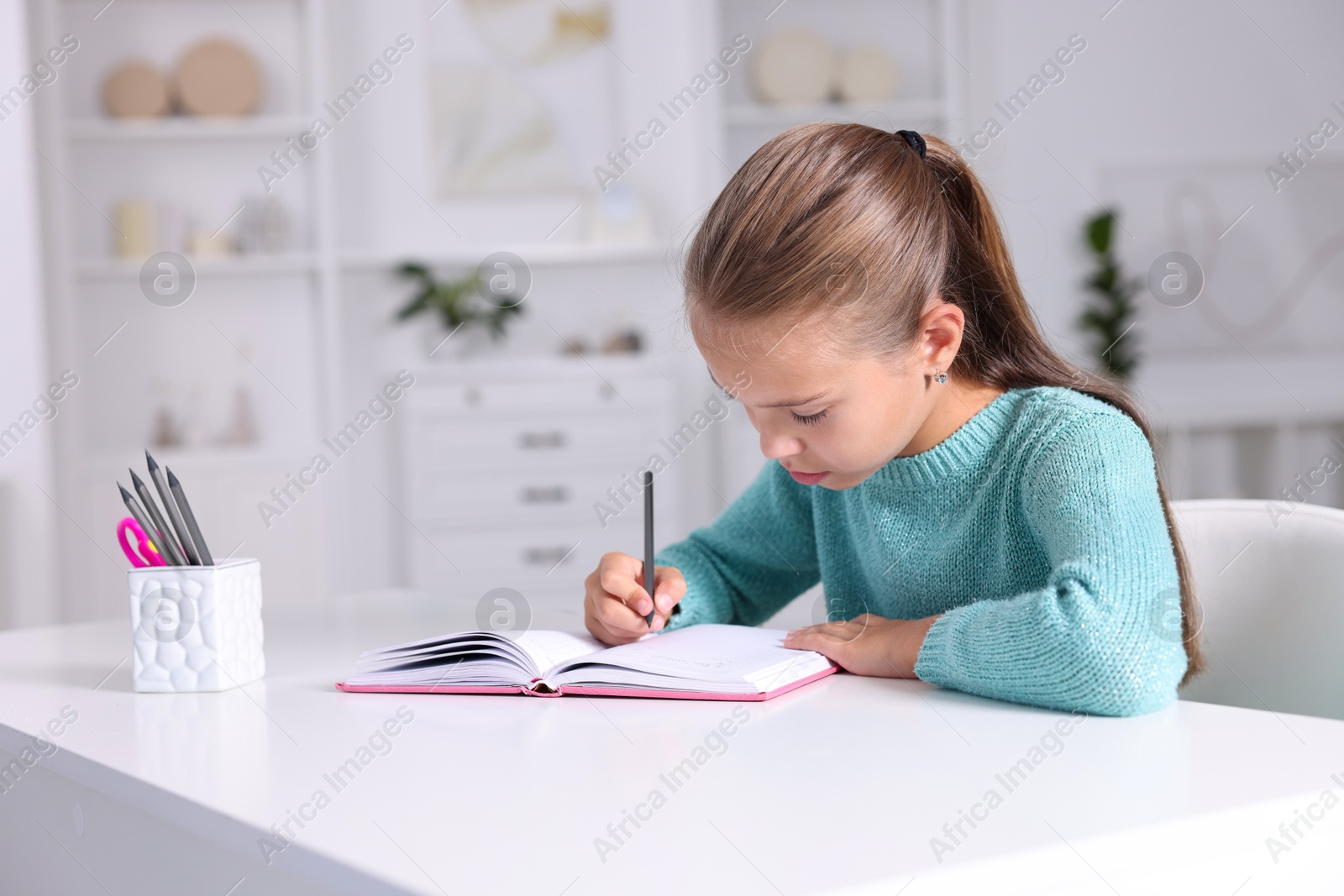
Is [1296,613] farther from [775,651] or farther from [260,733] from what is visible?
[260,733]

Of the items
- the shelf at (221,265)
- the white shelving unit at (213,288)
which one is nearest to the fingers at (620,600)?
the white shelving unit at (213,288)

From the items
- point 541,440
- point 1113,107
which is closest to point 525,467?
point 541,440

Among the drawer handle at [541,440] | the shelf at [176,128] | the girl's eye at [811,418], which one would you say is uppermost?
the shelf at [176,128]

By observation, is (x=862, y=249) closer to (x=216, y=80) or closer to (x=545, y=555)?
(x=545, y=555)

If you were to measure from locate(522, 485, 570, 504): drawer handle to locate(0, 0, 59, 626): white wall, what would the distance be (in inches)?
51.1

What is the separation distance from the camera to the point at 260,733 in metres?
0.87

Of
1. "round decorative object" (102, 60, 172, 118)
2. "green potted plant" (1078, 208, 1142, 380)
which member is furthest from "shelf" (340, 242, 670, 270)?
"green potted plant" (1078, 208, 1142, 380)

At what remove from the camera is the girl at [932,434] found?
89cm

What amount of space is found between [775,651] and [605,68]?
3.43 metres

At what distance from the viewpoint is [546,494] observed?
374 centimetres

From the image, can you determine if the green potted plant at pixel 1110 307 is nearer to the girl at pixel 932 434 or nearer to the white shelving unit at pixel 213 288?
the white shelving unit at pixel 213 288

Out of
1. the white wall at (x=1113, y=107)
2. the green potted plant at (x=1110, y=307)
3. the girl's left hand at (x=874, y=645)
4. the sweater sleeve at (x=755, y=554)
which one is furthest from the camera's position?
the white wall at (x=1113, y=107)

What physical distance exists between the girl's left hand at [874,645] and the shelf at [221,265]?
10.1ft

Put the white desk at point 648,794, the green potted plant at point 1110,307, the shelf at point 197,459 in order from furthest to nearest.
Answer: the green potted plant at point 1110,307
the shelf at point 197,459
the white desk at point 648,794
